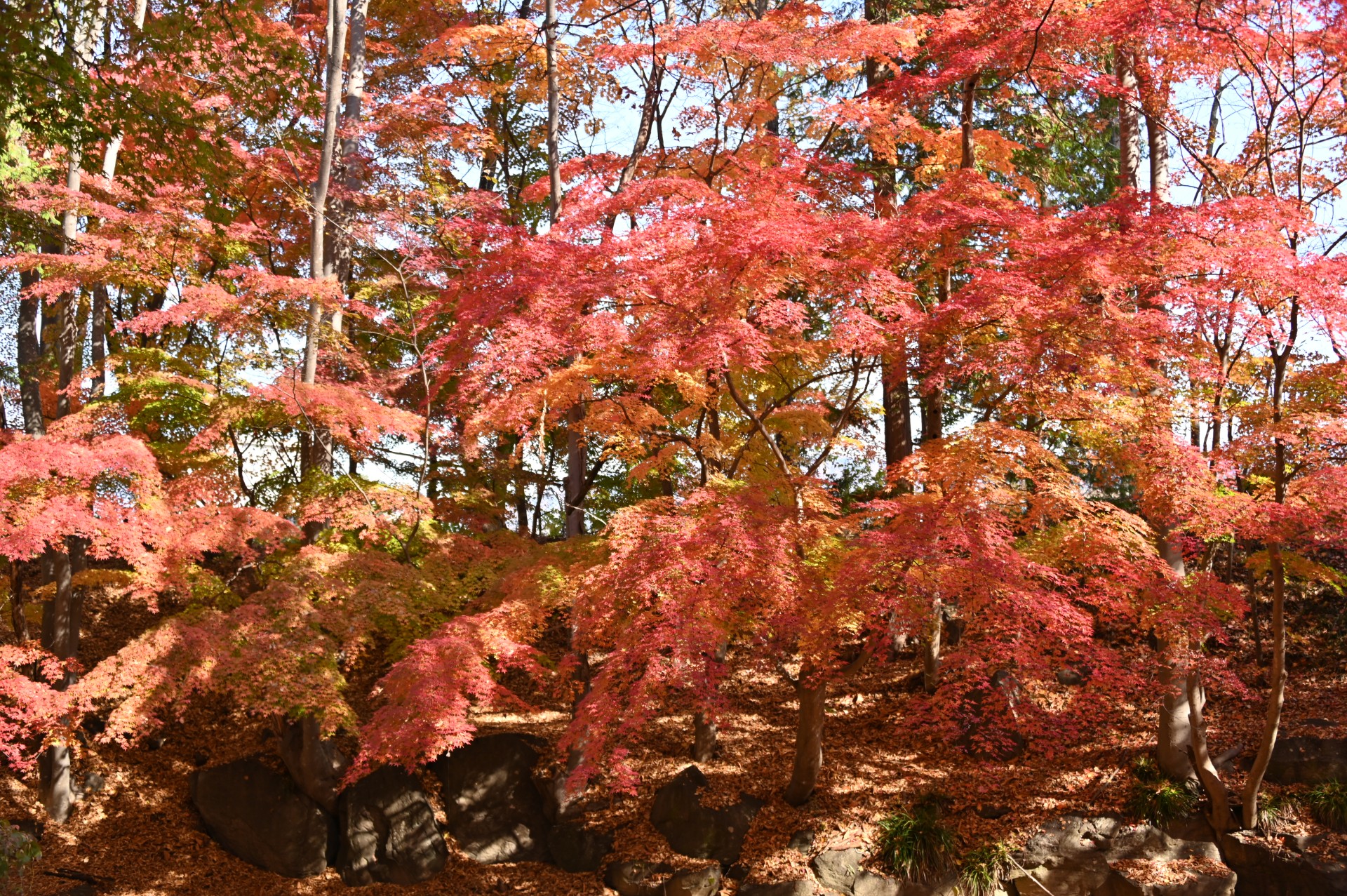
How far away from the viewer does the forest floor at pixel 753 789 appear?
30.7ft

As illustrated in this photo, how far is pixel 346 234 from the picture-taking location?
1223cm

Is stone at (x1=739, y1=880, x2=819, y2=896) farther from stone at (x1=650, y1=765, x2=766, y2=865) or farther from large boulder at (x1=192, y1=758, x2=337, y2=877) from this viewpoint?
large boulder at (x1=192, y1=758, x2=337, y2=877)

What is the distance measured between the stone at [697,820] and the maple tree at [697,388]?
1.65 ft

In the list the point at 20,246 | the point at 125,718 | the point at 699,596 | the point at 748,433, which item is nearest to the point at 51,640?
the point at 125,718

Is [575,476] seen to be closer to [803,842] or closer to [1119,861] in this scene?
[803,842]

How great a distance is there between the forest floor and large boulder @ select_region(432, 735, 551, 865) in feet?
Result: 0.55

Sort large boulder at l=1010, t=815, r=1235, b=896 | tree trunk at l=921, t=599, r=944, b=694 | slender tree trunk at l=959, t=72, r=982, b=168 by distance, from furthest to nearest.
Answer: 1. tree trunk at l=921, t=599, r=944, b=694
2. slender tree trunk at l=959, t=72, r=982, b=168
3. large boulder at l=1010, t=815, r=1235, b=896

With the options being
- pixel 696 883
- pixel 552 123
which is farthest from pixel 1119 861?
pixel 552 123

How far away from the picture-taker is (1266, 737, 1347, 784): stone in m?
9.02

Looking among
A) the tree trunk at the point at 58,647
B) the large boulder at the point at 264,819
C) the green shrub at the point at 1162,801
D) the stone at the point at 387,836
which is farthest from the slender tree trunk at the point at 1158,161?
the tree trunk at the point at 58,647

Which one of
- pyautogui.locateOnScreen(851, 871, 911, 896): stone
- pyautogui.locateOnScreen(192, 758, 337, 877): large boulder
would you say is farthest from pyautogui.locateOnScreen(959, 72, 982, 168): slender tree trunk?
pyautogui.locateOnScreen(192, 758, 337, 877): large boulder

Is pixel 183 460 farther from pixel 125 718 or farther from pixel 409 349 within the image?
pixel 409 349

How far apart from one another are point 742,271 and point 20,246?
9.10m

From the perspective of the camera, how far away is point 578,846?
9.99m
